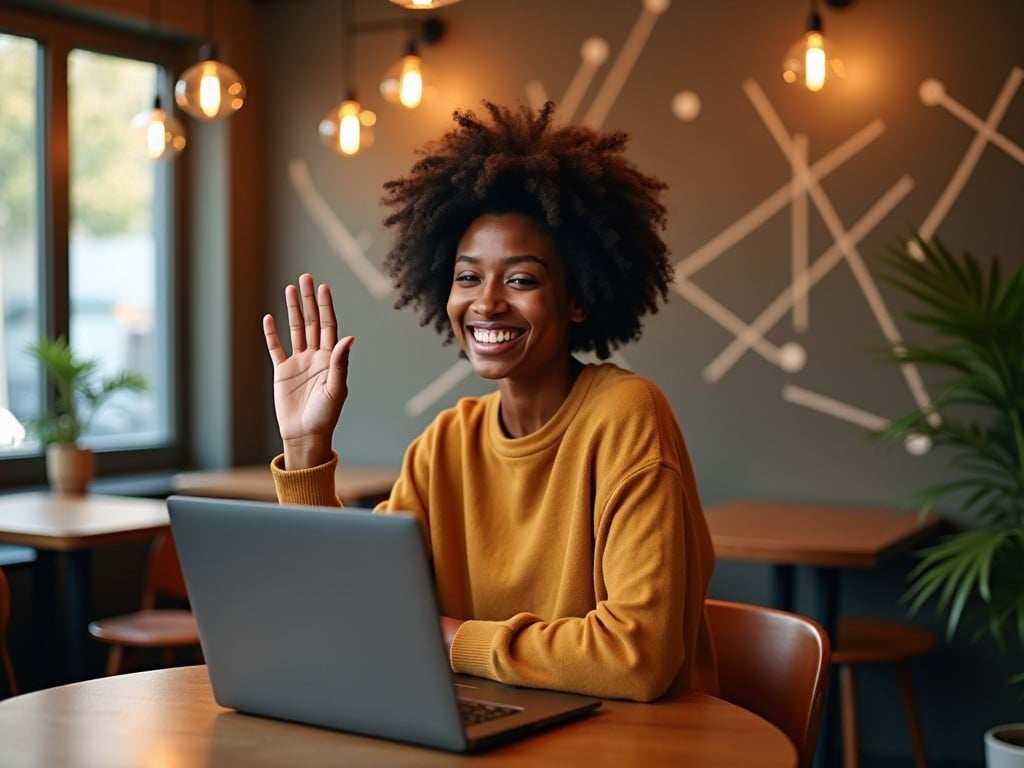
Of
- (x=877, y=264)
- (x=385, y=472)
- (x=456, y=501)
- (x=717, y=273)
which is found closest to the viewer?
(x=456, y=501)

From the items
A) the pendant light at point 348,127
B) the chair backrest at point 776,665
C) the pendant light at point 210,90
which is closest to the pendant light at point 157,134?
the pendant light at point 210,90

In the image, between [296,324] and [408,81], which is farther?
[408,81]

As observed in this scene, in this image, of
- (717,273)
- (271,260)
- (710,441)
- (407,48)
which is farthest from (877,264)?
(271,260)

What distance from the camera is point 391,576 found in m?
1.26

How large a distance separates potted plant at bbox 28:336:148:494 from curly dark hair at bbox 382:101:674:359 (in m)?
2.53

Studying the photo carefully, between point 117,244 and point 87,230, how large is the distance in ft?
0.53

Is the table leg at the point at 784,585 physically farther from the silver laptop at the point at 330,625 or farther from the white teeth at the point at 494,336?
the silver laptop at the point at 330,625

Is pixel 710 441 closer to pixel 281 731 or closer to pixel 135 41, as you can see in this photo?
pixel 135 41

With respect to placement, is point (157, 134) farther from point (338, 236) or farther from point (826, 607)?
point (826, 607)

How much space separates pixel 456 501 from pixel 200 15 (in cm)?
364

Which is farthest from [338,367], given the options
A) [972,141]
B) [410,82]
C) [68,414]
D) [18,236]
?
[18,236]

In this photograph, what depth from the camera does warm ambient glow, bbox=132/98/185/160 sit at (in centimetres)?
393

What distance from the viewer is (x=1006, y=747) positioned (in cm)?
301

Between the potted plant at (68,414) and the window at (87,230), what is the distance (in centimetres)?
15
